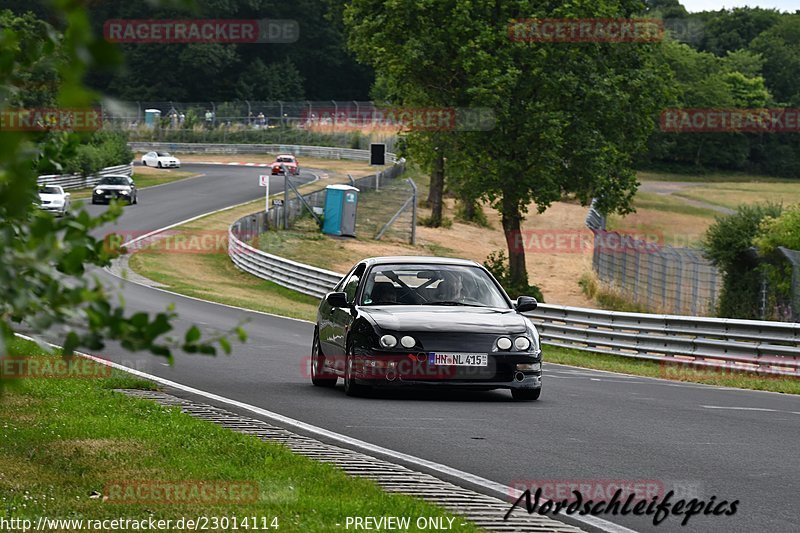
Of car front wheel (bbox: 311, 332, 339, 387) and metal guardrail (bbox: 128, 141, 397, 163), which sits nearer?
car front wheel (bbox: 311, 332, 339, 387)

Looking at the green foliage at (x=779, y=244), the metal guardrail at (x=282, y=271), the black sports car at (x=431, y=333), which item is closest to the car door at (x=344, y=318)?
the black sports car at (x=431, y=333)

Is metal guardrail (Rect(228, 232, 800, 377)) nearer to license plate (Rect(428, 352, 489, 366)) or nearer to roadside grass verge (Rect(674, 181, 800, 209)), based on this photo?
license plate (Rect(428, 352, 489, 366))

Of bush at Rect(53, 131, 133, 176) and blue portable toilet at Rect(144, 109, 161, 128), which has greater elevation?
blue portable toilet at Rect(144, 109, 161, 128)

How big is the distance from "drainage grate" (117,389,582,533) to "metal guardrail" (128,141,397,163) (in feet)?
317

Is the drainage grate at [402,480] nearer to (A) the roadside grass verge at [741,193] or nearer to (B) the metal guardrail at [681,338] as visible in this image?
(B) the metal guardrail at [681,338]

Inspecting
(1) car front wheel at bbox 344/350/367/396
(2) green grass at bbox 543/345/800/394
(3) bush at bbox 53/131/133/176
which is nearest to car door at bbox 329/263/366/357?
(1) car front wheel at bbox 344/350/367/396

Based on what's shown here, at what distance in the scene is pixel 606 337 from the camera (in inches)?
1022

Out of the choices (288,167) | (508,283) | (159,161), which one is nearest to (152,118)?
(159,161)

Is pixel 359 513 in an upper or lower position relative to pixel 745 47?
lower

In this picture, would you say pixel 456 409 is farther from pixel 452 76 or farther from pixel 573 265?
pixel 573 265

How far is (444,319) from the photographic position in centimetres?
1379

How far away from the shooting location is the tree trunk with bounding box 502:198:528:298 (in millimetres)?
43656

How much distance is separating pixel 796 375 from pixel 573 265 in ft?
114

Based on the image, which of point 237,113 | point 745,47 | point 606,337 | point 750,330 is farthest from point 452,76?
point 745,47
